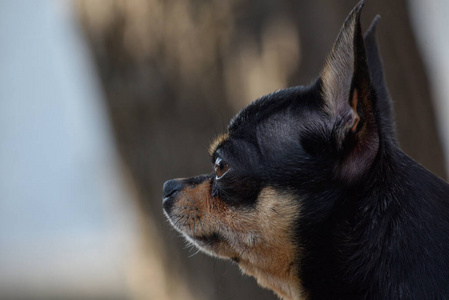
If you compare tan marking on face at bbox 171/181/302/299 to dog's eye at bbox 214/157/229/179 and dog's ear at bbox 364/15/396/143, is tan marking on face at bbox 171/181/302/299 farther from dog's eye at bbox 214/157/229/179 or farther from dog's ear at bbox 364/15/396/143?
dog's ear at bbox 364/15/396/143

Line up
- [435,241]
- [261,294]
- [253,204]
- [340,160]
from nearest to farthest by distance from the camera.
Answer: [435,241], [340,160], [253,204], [261,294]

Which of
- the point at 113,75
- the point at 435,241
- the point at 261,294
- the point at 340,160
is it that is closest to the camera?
the point at 435,241

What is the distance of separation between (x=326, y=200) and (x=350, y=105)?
1.71 ft

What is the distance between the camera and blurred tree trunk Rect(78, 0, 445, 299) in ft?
17.7

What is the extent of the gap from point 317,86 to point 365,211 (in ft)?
2.11

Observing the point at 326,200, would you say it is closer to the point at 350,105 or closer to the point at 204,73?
the point at 350,105

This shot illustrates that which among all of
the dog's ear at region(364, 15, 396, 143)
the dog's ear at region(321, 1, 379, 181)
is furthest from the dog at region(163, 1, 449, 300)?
the dog's ear at region(364, 15, 396, 143)

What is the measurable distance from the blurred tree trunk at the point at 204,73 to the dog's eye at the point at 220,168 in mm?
1868

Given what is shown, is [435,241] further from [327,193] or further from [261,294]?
[261,294]

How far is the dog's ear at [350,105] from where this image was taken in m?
2.86

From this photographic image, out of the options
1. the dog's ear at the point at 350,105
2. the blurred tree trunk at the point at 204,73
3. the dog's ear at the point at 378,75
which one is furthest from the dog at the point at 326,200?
the blurred tree trunk at the point at 204,73

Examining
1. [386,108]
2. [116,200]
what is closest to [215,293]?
[116,200]

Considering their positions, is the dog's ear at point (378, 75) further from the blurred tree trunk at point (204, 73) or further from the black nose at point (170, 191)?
the blurred tree trunk at point (204, 73)

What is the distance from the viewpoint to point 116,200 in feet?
23.2
